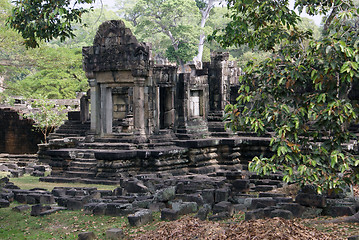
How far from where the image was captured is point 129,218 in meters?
8.66

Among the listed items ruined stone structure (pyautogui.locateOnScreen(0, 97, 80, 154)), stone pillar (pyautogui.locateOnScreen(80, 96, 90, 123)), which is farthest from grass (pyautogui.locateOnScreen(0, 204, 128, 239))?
ruined stone structure (pyautogui.locateOnScreen(0, 97, 80, 154))

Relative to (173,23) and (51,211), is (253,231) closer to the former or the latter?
(51,211)

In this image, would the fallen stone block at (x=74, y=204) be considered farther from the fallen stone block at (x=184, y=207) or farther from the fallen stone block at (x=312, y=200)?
the fallen stone block at (x=312, y=200)

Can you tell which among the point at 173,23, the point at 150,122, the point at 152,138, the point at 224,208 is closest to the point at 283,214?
the point at 224,208

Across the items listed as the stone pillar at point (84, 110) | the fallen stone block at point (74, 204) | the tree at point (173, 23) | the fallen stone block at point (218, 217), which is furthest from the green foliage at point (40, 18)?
the tree at point (173, 23)

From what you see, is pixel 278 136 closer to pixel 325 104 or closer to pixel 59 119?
pixel 325 104

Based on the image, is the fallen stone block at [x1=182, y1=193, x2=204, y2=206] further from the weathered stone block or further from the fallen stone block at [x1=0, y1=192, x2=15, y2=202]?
the fallen stone block at [x1=0, y1=192, x2=15, y2=202]

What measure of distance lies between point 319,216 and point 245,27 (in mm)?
3336

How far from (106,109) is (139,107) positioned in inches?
61.3

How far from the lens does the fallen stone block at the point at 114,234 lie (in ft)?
26.1

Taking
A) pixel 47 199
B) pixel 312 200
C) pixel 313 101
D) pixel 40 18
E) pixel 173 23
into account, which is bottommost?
pixel 47 199

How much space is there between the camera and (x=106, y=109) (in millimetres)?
16812

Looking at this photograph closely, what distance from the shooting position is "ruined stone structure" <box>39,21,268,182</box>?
1498cm

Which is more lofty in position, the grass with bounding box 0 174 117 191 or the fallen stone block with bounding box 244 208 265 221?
the fallen stone block with bounding box 244 208 265 221
